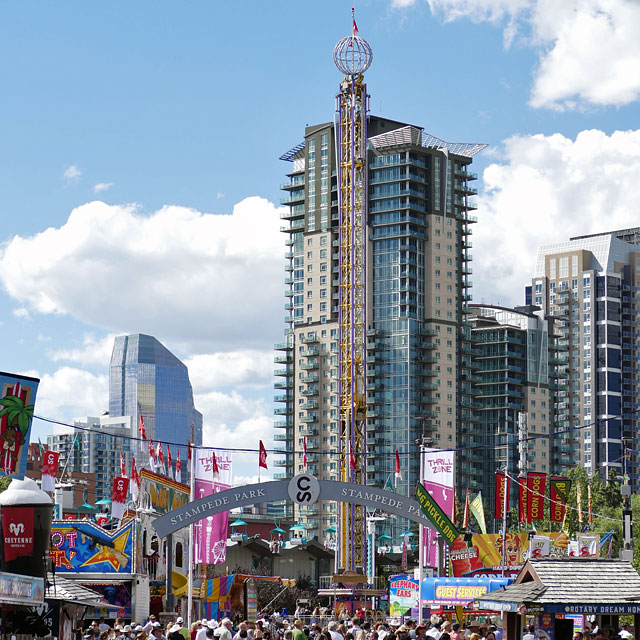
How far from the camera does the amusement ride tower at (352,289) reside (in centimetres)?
9700

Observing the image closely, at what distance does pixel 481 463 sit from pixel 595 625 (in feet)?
442

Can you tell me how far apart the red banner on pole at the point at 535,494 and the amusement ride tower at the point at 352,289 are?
27.3 meters

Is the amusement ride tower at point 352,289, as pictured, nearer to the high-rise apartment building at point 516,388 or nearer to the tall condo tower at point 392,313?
the tall condo tower at point 392,313

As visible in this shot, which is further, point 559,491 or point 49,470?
point 559,491

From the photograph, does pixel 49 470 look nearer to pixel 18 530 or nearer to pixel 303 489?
pixel 303 489

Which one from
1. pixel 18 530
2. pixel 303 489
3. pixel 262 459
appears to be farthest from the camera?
pixel 262 459

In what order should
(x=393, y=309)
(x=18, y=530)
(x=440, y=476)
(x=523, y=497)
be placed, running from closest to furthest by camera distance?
(x=18, y=530)
(x=440, y=476)
(x=523, y=497)
(x=393, y=309)

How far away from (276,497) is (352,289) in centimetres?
6247

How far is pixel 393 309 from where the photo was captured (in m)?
166

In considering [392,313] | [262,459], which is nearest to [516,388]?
[392,313]

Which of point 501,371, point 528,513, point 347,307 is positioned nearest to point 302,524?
point 501,371

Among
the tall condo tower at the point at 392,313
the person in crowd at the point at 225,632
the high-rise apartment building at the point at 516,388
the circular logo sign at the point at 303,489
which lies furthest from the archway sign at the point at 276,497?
the high-rise apartment building at the point at 516,388

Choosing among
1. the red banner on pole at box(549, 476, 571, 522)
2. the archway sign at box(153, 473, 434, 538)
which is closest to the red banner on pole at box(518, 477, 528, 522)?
the red banner on pole at box(549, 476, 571, 522)

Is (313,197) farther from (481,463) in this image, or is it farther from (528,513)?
(528,513)
